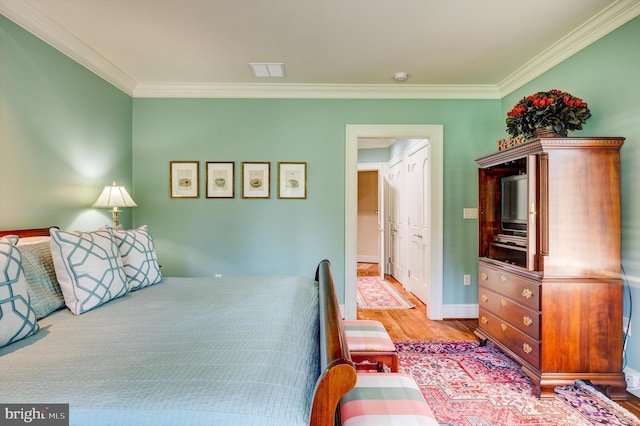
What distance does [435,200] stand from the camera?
3498 mm

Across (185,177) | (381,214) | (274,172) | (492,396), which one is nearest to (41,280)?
(185,177)

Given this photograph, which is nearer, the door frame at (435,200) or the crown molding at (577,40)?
the crown molding at (577,40)

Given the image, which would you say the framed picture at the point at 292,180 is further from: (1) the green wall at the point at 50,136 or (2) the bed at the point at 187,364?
(2) the bed at the point at 187,364

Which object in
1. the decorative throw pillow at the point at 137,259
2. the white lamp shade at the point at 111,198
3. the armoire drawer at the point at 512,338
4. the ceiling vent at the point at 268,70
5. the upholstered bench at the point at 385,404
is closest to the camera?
the upholstered bench at the point at 385,404

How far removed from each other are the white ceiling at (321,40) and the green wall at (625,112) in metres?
0.15

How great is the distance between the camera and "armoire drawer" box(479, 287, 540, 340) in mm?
2066

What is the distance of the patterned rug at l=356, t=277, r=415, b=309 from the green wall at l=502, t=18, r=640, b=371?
224 centimetres

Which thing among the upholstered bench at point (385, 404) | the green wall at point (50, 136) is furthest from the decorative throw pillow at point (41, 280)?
the upholstered bench at point (385, 404)

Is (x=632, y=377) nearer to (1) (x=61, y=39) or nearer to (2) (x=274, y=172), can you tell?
(2) (x=274, y=172)

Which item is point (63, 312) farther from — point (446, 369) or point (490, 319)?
point (490, 319)

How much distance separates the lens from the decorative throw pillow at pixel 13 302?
1.17 m

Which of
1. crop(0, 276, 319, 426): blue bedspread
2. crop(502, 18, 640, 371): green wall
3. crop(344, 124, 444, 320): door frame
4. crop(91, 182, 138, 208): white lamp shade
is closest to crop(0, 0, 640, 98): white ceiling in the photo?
crop(502, 18, 640, 371): green wall

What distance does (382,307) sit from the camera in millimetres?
3955

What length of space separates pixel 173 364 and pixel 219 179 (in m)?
2.71
